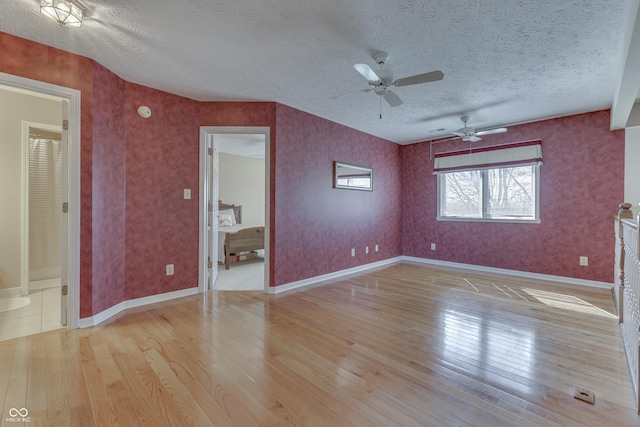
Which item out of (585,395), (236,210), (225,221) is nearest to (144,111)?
(225,221)

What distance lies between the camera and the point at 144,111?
9.98ft

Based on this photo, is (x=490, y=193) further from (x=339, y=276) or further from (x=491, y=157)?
(x=339, y=276)

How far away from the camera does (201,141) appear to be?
346 centimetres

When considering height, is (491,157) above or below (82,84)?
below

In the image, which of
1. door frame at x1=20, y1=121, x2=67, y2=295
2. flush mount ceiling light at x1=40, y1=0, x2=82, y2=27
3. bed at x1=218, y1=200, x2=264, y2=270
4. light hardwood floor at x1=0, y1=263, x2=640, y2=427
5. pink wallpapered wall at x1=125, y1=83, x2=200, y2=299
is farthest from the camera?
bed at x1=218, y1=200, x2=264, y2=270

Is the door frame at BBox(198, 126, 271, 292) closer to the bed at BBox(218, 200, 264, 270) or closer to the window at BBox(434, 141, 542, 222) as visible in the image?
the bed at BBox(218, 200, 264, 270)

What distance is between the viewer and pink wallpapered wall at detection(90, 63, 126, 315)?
8.48 ft

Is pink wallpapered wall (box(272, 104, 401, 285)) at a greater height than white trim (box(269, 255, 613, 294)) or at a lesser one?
greater

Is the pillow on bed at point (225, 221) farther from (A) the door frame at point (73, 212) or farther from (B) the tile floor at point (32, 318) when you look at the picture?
(A) the door frame at point (73, 212)

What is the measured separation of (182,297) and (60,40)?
264cm

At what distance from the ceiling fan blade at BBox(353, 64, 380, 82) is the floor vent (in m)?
2.46

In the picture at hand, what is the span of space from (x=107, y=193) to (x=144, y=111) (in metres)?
0.97

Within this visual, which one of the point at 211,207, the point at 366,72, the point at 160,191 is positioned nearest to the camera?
→ the point at 366,72

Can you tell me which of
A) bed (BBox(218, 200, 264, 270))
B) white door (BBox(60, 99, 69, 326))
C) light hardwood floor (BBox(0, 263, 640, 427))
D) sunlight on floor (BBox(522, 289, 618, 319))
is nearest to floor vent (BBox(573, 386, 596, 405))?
light hardwood floor (BBox(0, 263, 640, 427))
